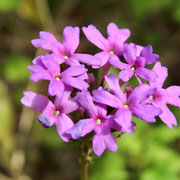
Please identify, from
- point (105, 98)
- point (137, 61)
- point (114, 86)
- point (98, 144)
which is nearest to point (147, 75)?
point (137, 61)

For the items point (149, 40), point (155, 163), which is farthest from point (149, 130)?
point (149, 40)

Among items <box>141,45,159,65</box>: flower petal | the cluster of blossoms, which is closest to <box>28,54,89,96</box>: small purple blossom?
the cluster of blossoms

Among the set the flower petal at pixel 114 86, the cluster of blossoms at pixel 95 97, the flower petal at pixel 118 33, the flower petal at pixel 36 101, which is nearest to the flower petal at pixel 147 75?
the cluster of blossoms at pixel 95 97

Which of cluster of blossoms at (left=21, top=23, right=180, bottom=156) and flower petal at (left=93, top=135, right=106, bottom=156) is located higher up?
cluster of blossoms at (left=21, top=23, right=180, bottom=156)

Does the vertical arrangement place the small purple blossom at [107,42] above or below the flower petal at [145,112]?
above

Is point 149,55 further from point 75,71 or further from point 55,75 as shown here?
point 55,75

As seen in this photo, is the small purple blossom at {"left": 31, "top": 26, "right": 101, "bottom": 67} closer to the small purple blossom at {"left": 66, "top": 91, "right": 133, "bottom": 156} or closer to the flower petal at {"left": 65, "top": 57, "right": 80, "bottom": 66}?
the flower petal at {"left": 65, "top": 57, "right": 80, "bottom": 66}

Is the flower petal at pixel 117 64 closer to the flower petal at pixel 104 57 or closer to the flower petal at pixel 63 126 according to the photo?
the flower petal at pixel 104 57
